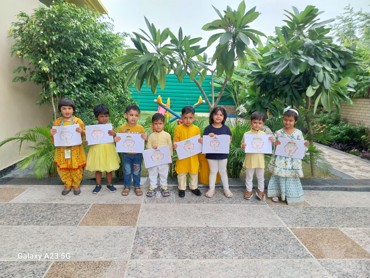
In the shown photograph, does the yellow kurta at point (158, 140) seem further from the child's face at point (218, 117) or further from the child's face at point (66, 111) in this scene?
the child's face at point (66, 111)

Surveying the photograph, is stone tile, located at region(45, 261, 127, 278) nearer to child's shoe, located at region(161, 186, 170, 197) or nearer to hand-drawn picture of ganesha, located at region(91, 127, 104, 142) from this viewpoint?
child's shoe, located at region(161, 186, 170, 197)

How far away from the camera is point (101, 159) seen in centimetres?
382

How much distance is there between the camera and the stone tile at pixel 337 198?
12.4ft

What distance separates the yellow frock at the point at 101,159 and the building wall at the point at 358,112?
24.2ft

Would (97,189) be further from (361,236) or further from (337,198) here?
(337,198)

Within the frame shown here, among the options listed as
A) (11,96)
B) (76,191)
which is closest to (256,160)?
(76,191)

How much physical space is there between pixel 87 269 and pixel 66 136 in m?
1.93

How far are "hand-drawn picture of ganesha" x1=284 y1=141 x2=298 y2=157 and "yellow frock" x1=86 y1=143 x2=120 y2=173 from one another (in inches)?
91.2

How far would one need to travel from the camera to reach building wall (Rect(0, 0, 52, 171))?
15.6ft

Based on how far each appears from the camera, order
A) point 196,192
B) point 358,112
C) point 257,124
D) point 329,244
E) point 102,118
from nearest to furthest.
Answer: point 329,244, point 257,124, point 102,118, point 196,192, point 358,112

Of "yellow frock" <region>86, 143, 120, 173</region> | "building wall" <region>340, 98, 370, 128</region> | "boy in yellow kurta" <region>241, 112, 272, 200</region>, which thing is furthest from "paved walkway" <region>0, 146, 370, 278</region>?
"building wall" <region>340, 98, 370, 128</region>

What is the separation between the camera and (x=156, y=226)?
2979 millimetres

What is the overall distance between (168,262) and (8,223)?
1.86m

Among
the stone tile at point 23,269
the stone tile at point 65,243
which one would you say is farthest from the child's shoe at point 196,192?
the stone tile at point 23,269
